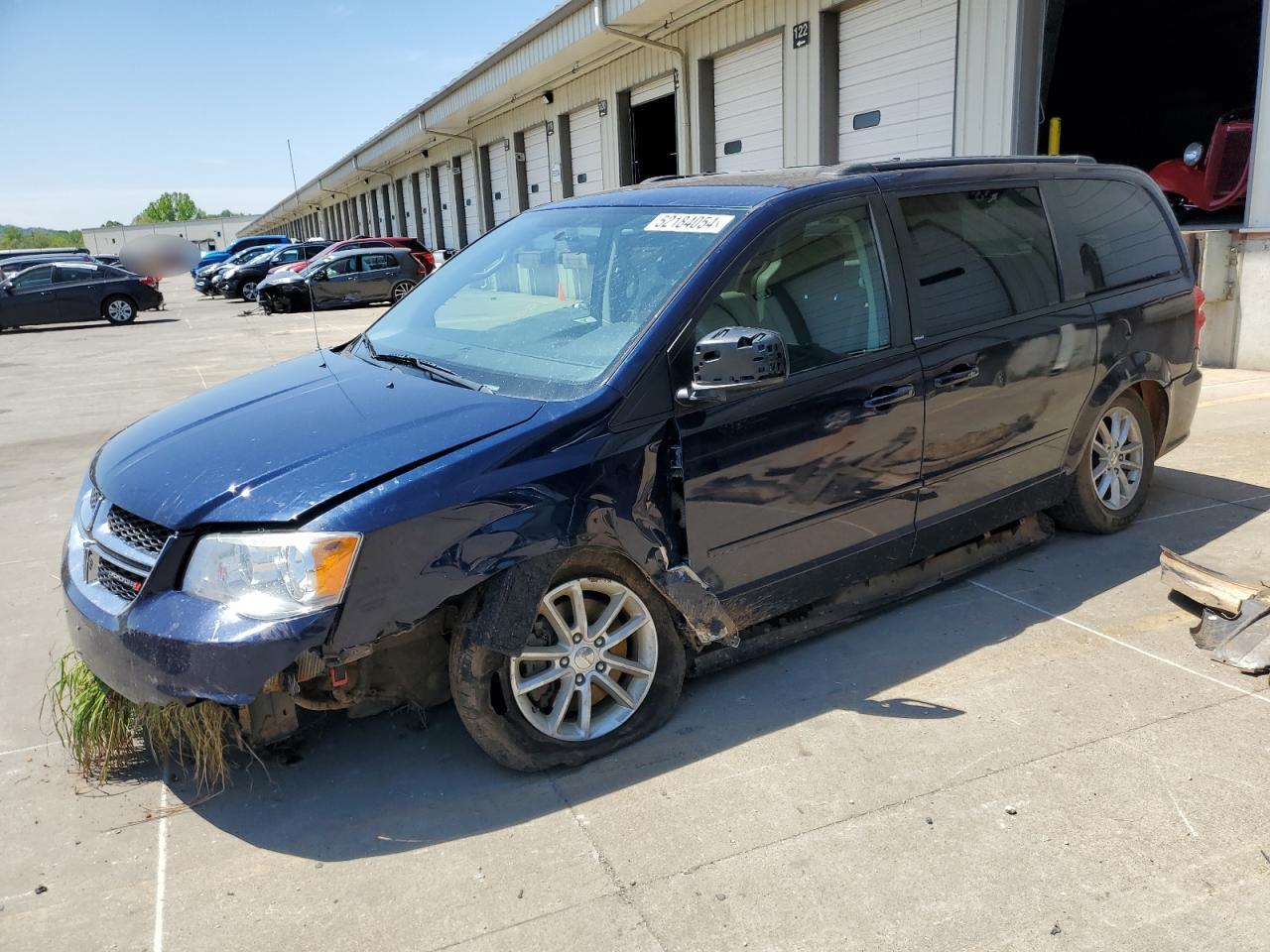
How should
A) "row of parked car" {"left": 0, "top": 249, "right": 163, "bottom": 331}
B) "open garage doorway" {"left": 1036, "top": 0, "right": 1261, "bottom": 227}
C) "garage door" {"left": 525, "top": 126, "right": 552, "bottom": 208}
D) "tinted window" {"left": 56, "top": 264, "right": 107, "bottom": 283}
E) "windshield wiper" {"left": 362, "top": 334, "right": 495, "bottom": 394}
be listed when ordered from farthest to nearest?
"tinted window" {"left": 56, "top": 264, "right": 107, "bottom": 283}, "garage door" {"left": 525, "top": 126, "right": 552, "bottom": 208}, "row of parked car" {"left": 0, "top": 249, "right": 163, "bottom": 331}, "open garage doorway" {"left": 1036, "top": 0, "right": 1261, "bottom": 227}, "windshield wiper" {"left": 362, "top": 334, "right": 495, "bottom": 394}

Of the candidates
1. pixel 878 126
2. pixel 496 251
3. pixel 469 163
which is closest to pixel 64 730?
pixel 496 251

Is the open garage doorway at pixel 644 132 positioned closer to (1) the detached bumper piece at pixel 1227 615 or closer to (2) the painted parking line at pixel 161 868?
(1) the detached bumper piece at pixel 1227 615

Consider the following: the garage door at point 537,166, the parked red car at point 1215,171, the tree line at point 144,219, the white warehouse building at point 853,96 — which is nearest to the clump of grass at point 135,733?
the white warehouse building at point 853,96

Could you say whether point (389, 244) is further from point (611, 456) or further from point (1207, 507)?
point (611, 456)

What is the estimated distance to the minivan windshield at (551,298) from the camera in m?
3.32

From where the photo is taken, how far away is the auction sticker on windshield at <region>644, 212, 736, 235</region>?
3.48 meters

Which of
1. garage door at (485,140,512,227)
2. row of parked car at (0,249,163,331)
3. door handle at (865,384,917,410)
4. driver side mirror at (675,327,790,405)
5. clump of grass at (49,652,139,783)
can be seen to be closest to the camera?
driver side mirror at (675,327,790,405)

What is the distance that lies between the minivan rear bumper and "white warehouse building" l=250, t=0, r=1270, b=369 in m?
4.25

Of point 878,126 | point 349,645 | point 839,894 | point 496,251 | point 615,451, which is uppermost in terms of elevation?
point 878,126

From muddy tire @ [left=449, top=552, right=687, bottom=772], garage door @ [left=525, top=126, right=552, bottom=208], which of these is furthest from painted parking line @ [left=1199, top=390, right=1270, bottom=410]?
garage door @ [left=525, top=126, right=552, bottom=208]

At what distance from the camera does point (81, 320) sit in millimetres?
23562

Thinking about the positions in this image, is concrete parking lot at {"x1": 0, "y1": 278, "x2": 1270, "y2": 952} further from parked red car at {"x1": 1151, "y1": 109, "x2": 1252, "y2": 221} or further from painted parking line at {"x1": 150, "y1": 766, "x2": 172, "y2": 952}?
parked red car at {"x1": 1151, "y1": 109, "x2": 1252, "y2": 221}

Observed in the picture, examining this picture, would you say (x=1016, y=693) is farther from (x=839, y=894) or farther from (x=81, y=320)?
(x=81, y=320)

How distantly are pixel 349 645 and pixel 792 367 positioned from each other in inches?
70.1
